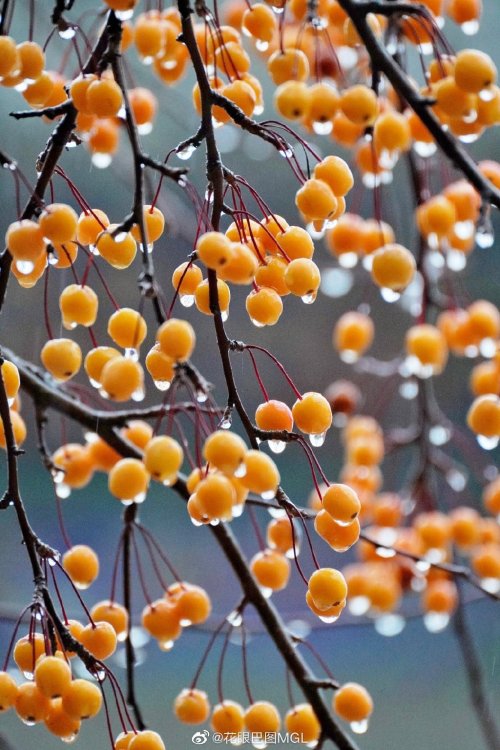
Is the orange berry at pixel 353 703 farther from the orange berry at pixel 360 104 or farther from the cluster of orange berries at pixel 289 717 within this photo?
the orange berry at pixel 360 104

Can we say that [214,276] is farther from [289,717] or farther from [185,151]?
[289,717]

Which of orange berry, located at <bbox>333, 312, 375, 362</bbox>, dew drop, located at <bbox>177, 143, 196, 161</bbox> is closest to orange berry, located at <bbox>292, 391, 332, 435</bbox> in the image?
dew drop, located at <bbox>177, 143, 196, 161</bbox>

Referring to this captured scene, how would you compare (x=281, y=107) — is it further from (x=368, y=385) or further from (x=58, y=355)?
(x=368, y=385)

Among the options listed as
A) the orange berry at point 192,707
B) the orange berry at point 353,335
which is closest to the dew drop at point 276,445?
the orange berry at point 192,707

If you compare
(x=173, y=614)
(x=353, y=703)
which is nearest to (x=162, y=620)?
(x=173, y=614)

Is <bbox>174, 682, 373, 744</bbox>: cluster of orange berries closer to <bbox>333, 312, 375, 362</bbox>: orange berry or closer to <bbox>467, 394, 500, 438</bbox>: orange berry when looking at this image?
<bbox>467, 394, 500, 438</bbox>: orange berry
